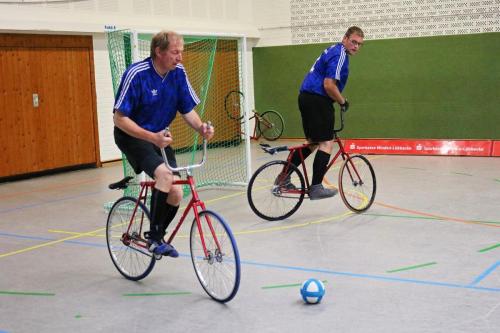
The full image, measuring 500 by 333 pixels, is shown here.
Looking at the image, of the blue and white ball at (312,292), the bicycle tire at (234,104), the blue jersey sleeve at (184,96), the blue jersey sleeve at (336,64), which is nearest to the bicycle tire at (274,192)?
the blue jersey sleeve at (336,64)

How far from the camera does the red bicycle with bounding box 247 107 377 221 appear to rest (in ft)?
20.8

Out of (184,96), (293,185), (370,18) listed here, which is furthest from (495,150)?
(184,96)

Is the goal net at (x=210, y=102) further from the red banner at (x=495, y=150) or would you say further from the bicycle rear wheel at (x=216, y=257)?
the red banner at (x=495, y=150)

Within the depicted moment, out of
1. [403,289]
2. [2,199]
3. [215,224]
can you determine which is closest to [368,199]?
[403,289]

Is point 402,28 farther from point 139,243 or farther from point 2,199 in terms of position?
point 139,243

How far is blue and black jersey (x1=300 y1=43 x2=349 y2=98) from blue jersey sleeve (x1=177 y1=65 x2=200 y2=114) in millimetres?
2267

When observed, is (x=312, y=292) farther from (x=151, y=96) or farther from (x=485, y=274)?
(x=151, y=96)

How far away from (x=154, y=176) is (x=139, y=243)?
1.89 ft

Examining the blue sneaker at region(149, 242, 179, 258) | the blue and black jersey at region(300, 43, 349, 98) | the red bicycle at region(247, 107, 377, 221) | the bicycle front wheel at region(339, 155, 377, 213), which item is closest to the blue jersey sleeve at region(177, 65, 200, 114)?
the blue sneaker at region(149, 242, 179, 258)

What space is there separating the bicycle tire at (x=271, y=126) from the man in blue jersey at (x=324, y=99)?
8028mm

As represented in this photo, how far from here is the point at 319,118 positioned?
637 cm

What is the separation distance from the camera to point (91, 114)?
36.4 feet

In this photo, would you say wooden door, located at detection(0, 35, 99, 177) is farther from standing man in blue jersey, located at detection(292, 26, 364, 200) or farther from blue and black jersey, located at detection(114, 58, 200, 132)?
blue and black jersey, located at detection(114, 58, 200, 132)

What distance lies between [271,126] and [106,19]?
15.7 feet
